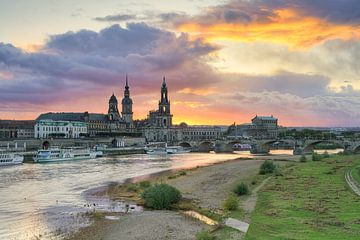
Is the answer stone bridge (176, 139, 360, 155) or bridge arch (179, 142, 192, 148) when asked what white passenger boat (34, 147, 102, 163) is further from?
bridge arch (179, 142, 192, 148)

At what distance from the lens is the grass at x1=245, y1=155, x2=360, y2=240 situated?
21203mm

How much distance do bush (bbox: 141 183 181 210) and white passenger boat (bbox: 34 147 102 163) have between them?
182 ft

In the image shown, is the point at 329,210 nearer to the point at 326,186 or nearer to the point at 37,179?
the point at 326,186

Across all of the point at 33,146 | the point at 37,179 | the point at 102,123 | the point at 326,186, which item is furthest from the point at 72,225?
→ the point at 102,123

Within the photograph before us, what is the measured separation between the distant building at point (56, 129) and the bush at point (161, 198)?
120 m

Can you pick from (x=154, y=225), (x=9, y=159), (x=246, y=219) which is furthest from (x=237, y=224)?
(x=9, y=159)

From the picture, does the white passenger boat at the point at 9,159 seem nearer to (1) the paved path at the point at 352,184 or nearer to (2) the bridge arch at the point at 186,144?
(1) the paved path at the point at 352,184

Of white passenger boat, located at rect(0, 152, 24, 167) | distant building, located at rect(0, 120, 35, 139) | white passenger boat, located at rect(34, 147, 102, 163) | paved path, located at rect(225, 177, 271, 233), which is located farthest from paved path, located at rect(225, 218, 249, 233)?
distant building, located at rect(0, 120, 35, 139)

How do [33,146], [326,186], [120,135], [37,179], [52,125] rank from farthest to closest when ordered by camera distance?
[120,135] < [52,125] < [33,146] < [37,179] < [326,186]

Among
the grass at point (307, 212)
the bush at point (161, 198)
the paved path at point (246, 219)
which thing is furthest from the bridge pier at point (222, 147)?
the bush at point (161, 198)

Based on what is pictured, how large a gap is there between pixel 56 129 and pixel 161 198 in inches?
5162

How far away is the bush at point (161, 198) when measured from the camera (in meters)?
32.4

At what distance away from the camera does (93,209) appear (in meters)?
33.0

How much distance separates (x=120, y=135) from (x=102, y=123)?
3002cm
